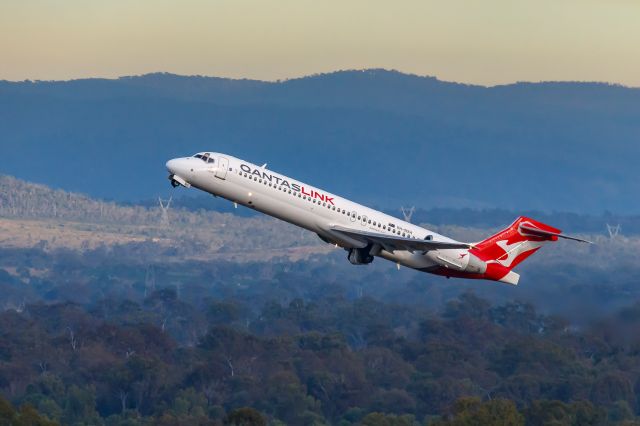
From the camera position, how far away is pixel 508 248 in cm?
9775

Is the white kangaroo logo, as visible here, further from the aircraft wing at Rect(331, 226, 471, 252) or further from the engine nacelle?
the engine nacelle

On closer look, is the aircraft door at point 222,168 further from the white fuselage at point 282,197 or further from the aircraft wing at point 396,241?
the aircraft wing at point 396,241

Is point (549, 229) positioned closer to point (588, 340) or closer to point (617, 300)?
point (617, 300)

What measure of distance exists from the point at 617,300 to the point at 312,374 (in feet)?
151

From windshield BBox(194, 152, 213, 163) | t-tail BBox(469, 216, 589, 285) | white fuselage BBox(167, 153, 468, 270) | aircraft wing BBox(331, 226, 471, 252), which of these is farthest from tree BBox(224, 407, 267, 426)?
windshield BBox(194, 152, 213, 163)

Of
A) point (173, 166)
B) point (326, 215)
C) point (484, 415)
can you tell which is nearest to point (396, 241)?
point (326, 215)

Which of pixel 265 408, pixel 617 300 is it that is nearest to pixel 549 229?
pixel 617 300

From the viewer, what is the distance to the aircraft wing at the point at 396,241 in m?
89.7

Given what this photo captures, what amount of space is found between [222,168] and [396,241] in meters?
9.81

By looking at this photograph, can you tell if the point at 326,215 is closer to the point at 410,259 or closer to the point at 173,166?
the point at 410,259

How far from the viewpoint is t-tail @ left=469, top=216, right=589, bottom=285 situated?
320 feet

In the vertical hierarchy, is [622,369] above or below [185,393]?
above

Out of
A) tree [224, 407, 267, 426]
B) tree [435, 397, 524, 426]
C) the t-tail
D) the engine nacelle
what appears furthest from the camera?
tree [435, 397, 524, 426]

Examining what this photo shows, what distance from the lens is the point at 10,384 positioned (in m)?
184
